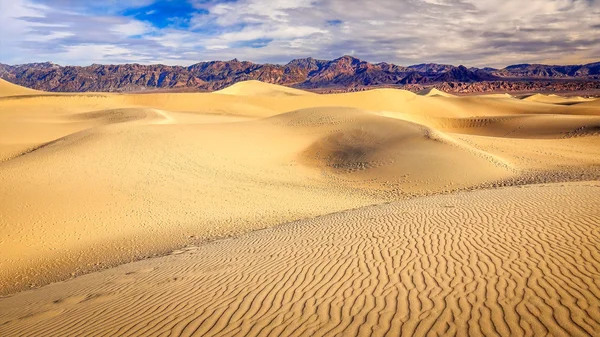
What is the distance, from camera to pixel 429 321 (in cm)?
480

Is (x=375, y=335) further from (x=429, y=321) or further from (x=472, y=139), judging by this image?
(x=472, y=139)

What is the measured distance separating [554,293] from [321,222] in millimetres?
7449

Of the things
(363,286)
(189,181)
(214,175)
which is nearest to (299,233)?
(363,286)

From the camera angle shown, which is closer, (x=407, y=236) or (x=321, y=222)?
(x=407, y=236)

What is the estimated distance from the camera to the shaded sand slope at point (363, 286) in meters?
4.88

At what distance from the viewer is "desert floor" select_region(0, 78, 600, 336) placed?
5316 millimetres

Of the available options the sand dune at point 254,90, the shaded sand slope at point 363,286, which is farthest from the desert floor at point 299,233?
the sand dune at point 254,90

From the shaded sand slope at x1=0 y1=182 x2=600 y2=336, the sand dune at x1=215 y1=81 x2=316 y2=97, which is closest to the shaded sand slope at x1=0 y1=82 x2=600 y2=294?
the shaded sand slope at x1=0 y1=182 x2=600 y2=336

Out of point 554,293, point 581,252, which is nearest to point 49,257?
point 554,293

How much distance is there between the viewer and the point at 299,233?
35.7 ft

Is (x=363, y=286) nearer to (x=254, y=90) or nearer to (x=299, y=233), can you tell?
(x=299, y=233)

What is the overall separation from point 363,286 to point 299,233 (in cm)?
483

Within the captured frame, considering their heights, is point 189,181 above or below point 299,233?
below

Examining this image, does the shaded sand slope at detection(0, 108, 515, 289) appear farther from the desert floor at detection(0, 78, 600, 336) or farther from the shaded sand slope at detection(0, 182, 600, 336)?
the shaded sand slope at detection(0, 182, 600, 336)
